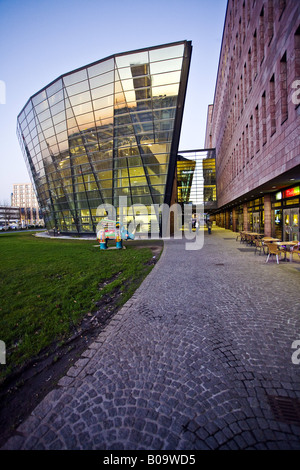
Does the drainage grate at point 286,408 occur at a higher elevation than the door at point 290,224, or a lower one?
lower

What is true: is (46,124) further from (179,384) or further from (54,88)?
(179,384)

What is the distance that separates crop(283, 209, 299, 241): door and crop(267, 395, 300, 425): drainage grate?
13882 millimetres

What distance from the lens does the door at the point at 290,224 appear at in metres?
13.8

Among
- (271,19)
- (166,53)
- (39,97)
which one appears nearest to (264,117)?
(271,19)

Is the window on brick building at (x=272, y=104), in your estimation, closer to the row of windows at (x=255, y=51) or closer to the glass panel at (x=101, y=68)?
the row of windows at (x=255, y=51)

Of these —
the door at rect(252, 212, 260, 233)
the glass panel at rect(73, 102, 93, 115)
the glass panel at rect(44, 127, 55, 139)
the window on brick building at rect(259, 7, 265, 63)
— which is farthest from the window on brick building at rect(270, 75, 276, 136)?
the glass panel at rect(44, 127, 55, 139)

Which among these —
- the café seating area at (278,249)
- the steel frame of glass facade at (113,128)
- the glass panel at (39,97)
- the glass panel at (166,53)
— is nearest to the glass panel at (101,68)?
the steel frame of glass facade at (113,128)

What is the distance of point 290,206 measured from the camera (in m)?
14.6

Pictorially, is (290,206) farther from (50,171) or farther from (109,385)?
(50,171)

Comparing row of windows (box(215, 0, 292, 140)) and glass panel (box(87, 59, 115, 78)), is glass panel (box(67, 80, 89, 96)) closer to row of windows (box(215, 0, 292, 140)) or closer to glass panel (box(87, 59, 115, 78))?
glass panel (box(87, 59, 115, 78))

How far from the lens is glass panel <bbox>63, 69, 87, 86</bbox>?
2380cm

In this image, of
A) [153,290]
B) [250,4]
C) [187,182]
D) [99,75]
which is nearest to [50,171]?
[99,75]

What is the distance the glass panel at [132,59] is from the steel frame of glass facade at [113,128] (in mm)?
79

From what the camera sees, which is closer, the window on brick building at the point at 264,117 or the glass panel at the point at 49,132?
the window on brick building at the point at 264,117
